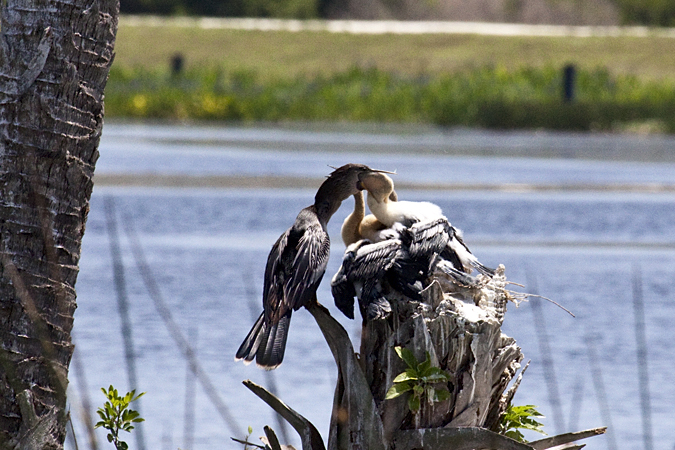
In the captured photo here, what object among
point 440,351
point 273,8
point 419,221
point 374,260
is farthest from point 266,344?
point 273,8

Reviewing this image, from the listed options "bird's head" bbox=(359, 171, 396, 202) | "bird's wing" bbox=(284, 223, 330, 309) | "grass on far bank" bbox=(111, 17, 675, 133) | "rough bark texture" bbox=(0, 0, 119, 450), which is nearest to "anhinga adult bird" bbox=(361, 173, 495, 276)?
"bird's head" bbox=(359, 171, 396, 202)

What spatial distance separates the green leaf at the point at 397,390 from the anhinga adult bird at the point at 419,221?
407mm

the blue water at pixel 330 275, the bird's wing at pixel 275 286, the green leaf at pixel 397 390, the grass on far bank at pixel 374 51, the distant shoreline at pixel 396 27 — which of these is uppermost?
the distant shoreline at pixel 396 27

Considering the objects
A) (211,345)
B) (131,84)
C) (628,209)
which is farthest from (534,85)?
(211,345)

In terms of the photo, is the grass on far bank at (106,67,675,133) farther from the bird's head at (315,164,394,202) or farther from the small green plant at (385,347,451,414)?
the small green plant at (385,347,451,414)

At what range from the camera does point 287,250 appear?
3.03 m

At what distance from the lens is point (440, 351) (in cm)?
298

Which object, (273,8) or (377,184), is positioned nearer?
(377,184)

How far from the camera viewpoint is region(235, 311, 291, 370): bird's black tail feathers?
2922mm

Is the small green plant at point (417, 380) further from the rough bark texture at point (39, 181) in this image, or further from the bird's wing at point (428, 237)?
the rough bark texture at point (39, 181)

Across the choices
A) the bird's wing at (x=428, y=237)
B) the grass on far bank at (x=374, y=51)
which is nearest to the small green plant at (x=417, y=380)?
the bird's wing at (x=428, y=237)

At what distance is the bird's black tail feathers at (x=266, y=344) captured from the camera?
9.59ft

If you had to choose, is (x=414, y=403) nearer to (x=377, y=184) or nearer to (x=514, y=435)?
(x=514, y=435)

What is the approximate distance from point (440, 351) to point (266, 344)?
1.57 ft
